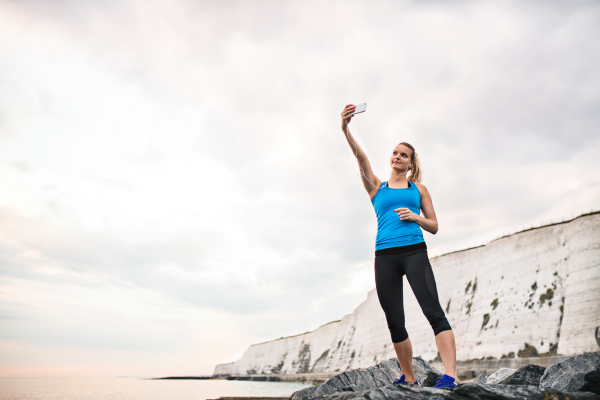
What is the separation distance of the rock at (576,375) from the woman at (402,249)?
863 millimetres

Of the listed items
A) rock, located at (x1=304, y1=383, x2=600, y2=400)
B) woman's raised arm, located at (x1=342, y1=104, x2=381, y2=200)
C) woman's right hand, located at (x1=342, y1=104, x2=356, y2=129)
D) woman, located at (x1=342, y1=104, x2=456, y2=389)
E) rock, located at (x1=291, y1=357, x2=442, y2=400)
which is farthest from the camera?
rock, located at (x1=291, y1=357, x2=442, y2=400)

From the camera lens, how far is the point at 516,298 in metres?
24.4

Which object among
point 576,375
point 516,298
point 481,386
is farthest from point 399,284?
point 516,298

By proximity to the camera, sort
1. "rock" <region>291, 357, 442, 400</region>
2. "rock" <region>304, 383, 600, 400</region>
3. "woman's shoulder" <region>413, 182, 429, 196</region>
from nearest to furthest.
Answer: "rock" <region>304, 383, 600, 400</region> → "woman's shoulder" <region>413, 182, 429, 196</region> → "rock" <region>291, 357, 442, 400</region>

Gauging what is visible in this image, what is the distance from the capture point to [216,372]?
88562mm

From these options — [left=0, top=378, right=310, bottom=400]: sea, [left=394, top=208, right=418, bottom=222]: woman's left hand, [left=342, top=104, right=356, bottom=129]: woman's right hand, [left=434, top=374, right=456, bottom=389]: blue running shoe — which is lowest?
[left=0, top=378, right=310, bottom=400]: sea

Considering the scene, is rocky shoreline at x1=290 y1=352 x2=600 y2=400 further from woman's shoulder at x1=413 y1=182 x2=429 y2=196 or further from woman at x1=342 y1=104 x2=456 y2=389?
woman's shoulder at x1=413 y1=182 x2=429 y2=196

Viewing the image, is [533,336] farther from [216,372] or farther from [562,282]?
[216,372]

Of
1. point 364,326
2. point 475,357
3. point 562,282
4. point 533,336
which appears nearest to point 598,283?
point 562,282

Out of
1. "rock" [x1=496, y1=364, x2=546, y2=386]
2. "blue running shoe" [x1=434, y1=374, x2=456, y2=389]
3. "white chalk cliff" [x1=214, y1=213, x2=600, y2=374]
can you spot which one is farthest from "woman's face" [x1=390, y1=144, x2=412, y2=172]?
"white chalk cliff" [x1=214, y1=213, x2=600, y2=374]

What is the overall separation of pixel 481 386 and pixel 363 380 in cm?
180

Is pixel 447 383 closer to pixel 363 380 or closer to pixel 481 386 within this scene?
pixel 481 386

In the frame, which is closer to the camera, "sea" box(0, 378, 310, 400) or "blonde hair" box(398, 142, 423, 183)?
"blonde hair" box(398, 142, 423, 183)

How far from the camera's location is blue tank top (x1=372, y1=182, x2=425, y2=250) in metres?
2.90
